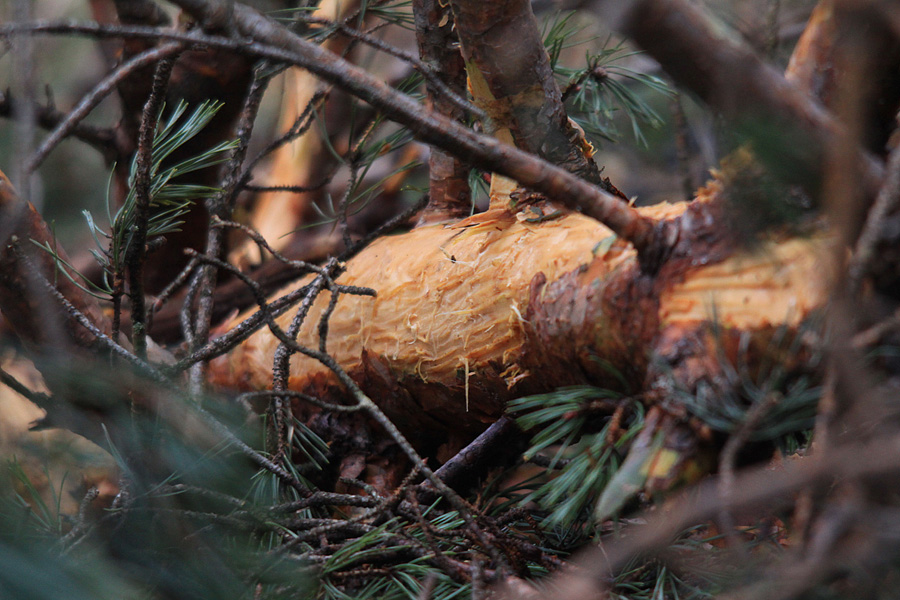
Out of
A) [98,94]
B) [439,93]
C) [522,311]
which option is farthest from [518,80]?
[98,94]

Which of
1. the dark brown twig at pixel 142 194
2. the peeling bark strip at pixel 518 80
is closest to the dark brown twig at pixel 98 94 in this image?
the dark brown twig at pixel 142 194

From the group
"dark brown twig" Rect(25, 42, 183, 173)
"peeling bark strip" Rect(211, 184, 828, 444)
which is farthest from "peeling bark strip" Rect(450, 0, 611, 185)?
"dark brown twig" Rect(25, 42, 183, 173)

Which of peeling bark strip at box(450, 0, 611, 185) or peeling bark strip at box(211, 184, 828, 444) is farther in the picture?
peeling bark strip at box(450, 0, 611, 185)

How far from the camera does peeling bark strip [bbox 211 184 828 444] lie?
18.4 inches

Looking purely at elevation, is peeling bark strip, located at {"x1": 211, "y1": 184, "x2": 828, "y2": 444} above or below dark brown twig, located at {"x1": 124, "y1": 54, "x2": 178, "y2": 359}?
below

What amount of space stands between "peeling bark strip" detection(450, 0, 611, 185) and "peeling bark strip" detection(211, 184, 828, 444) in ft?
0.33

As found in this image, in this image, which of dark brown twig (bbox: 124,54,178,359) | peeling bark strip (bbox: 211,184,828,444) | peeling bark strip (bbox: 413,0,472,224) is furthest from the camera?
peeling bark strip (bbox: 413,0,472,224)

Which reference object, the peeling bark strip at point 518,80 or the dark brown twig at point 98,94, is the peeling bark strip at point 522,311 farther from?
the dark brown twig at point 98,94

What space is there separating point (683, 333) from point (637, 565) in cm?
30

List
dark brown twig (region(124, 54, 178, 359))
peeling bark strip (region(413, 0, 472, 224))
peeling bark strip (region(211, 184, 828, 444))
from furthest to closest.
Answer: peeling bark strip (region(413, 0, 472, 224)), dark brown twig (region(124, 54, 178, 359)), peeling bark strip (region(211, 184, 828, 444))

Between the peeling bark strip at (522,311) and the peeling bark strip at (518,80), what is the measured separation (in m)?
0.10

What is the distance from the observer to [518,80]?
71 centimetres

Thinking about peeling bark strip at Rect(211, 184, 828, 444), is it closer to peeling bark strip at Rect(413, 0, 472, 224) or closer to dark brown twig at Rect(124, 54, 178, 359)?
peeling bark strip at Rect(413, 0, 472, 224)

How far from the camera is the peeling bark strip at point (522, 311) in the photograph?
47 cm
